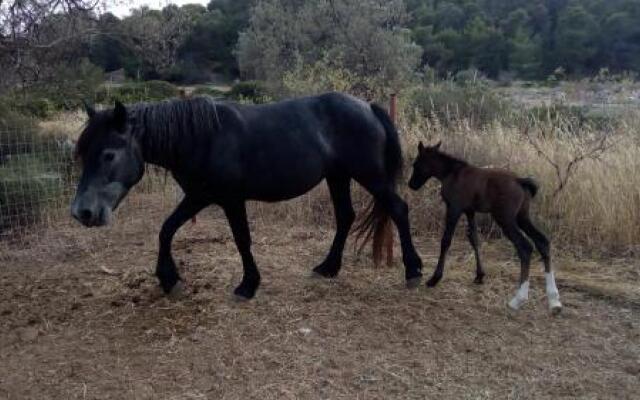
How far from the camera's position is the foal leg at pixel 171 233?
4.14 metres

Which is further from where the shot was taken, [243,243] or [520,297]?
[243,243]

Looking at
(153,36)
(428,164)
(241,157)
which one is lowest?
(428,164)

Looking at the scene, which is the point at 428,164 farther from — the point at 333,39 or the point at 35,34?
the point at 333,39

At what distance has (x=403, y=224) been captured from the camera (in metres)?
4.54

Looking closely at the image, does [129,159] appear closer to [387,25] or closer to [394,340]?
[394,340]

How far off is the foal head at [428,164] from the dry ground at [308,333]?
3.00ft

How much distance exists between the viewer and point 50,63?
7.04m

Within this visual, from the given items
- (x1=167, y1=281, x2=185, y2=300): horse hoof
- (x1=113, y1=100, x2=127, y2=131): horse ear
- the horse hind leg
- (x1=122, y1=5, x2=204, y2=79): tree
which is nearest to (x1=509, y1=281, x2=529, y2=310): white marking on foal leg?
the horse hind leg

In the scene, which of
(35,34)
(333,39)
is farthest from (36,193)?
(333,39)

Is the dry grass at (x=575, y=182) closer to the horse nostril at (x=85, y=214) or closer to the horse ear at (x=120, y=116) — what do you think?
the horse ear at (x=120, y=116)

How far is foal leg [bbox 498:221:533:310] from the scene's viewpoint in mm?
4109

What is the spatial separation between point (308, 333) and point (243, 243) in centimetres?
89

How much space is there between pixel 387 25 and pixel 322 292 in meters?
15.3

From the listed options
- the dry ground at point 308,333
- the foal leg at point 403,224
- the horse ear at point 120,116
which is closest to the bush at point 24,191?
the dry ground at point 308,333
